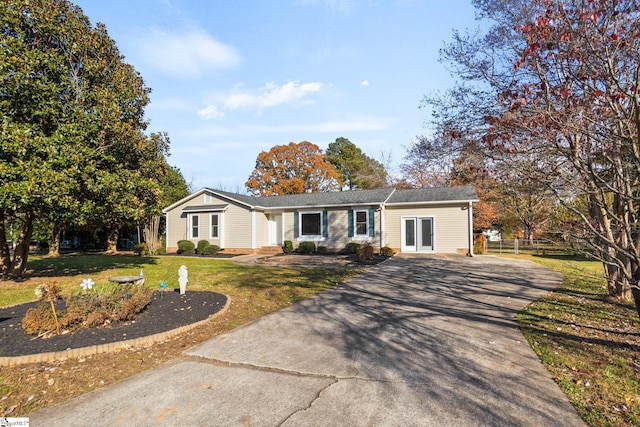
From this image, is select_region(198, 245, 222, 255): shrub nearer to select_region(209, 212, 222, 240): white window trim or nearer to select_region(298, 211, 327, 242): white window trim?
select_region(209, 212, 222, 240): white window trim

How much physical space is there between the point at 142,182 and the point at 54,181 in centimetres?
265

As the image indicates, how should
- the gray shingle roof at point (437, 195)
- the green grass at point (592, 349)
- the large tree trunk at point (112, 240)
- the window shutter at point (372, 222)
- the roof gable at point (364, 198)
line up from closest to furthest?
1. the green grass at point (592, 349)
2. the gray shingle roof at point (437, 195)
3. the roof gable at point (364, 198)
4. the window shutter at point (372, 222)
5. the large tree trunk at point (112, 240)

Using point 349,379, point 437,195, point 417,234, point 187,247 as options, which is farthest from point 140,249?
point 349,379

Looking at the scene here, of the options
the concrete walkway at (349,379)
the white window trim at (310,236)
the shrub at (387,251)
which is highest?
the white window trim at (310,236)

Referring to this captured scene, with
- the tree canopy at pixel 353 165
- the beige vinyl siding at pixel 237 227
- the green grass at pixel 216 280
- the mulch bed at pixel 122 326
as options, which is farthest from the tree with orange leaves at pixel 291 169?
the mulch bed at pixel 122 326

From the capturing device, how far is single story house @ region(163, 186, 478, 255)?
57.2ft

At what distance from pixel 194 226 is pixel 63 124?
42.4ft

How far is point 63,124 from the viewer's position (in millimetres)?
8719

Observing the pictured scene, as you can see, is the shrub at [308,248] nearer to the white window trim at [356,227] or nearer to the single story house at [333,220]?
the single story house at [333,220]

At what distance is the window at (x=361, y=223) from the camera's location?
18622mm

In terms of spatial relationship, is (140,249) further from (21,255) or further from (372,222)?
(372,222)

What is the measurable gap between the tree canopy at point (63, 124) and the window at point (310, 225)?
966 centimetres

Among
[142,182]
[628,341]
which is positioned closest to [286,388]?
[628,341]

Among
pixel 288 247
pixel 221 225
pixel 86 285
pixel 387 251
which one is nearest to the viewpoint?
pixel 86 285
